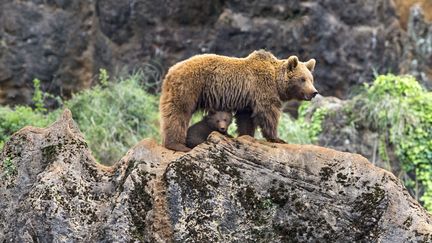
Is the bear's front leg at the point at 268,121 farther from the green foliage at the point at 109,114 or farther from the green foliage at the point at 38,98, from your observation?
the green foliage at the point at 38,98

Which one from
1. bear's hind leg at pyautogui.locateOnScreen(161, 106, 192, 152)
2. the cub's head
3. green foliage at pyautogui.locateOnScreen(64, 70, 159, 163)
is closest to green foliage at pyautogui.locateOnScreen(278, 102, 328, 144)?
green foliage at pyautogui.locateOnScreen(64, 70, 159, 163)

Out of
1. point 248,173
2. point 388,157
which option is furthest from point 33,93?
point 248,173

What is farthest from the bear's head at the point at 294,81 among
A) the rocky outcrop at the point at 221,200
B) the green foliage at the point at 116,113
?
the green foliage at the point at 116,113

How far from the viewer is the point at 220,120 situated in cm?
1082

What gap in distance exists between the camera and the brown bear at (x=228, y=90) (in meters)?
10.3

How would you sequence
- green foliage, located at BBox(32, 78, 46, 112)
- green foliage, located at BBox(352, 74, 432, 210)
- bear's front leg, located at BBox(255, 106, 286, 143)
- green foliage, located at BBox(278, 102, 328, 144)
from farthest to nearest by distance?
green foliage, located at BBox(32, 78, 46, 112)
green foliage, located at BBox(278, 102, 328, 144)
green foliage, located at BBox(352, 74, 432, 210)
bear's front leg, located at BBox(255, 106, 286, 143)

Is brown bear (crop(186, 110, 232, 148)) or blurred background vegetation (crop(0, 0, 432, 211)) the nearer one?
brown bear (crop(186, 110, 232, 148))

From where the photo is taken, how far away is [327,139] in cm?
1708

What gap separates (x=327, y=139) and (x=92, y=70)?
17.8 ft

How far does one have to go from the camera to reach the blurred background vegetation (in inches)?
689

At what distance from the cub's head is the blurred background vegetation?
20.9 feet

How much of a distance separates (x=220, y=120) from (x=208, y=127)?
25cm

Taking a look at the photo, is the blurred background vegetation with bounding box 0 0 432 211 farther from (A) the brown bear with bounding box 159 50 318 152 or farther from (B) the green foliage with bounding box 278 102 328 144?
(A) the brown bear with bounding box 159 50 318 152

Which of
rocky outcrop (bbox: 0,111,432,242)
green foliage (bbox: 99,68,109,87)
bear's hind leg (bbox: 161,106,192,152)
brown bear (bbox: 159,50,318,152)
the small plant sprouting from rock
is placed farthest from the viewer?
green foliage (bbox: 99,68,109,87)
